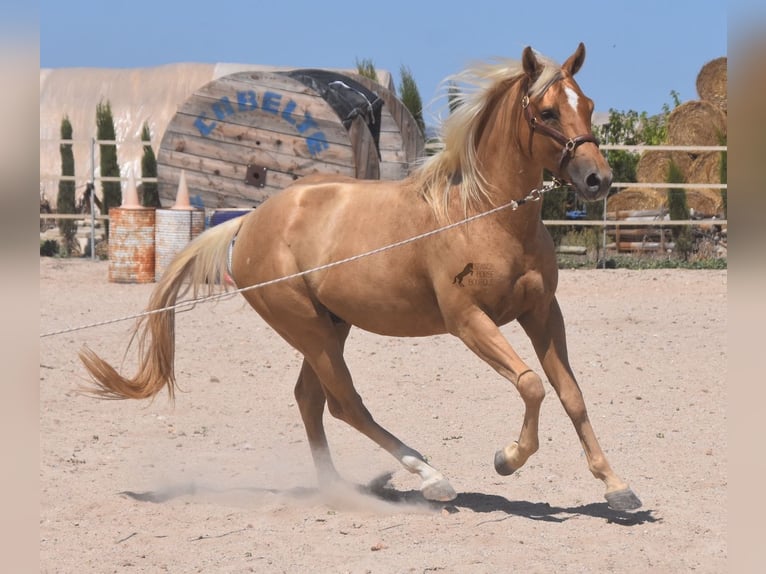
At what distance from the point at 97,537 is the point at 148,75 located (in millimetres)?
36547

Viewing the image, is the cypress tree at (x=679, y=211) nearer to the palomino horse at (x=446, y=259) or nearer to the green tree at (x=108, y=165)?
the green tree at (x=108, y=165)

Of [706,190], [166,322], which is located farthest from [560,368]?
[706,190]

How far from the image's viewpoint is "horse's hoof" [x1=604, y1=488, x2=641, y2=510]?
16.0ft

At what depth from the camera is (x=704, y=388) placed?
7754mm

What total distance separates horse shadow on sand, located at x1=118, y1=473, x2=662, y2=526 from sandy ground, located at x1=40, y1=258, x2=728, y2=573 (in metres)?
0.02

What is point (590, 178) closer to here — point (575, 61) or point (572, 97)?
point (572, 97)

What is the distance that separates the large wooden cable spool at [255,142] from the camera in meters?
13.1

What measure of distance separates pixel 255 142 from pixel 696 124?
831 centimetres

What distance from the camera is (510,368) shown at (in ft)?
16.1

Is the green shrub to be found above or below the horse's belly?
above

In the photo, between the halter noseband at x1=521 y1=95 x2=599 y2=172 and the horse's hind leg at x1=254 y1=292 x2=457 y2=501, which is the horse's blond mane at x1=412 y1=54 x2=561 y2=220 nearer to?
the halter noseband at x1=521 y1=95 x2=599 y2=172

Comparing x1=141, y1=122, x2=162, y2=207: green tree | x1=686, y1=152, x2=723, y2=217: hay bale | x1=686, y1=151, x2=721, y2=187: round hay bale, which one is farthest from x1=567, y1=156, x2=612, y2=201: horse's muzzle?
x1=141, y1=122, x2=162, y2=207: green tree
